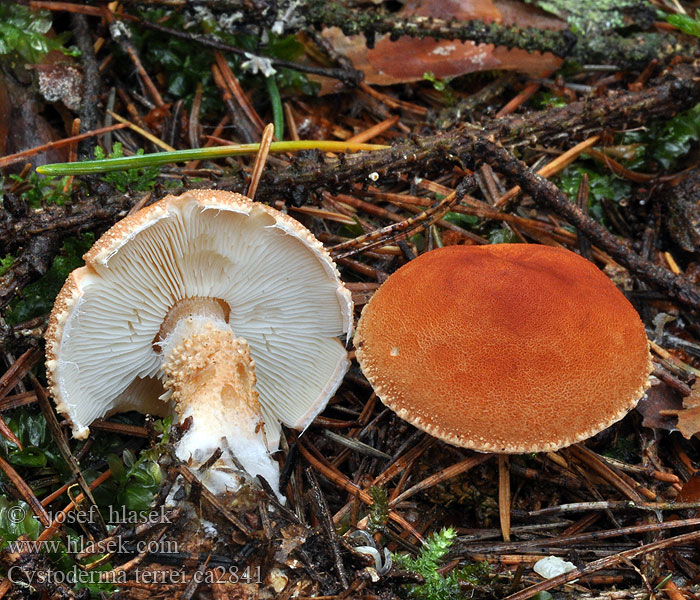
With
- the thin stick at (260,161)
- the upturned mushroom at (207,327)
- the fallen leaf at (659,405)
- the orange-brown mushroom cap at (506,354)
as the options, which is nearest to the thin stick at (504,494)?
the orange-brown mushroom cap at (506,354)

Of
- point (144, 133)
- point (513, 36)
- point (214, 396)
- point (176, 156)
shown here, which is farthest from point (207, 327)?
point (513, 36)

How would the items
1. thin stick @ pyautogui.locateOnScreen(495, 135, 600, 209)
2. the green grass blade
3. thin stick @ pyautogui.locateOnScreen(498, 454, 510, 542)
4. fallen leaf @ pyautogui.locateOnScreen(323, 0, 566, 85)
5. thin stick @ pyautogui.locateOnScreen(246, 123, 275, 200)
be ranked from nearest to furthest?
thin stick @ pyautogui.locateOnScreen(498, 454, 510, 542) < the green grass blade < thin stick @ pyautogui.locateOnScreen(246, 123, 275, 200) < thin stick @ pyautogui.locateOnScreen(495, 135, 600, 209) < fallen leaf @ pyautogui.locateOnScreen(323, 0, 566, 85)

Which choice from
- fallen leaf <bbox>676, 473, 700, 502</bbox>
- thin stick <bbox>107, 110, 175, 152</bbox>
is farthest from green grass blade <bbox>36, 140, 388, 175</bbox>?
fallen leaf <bbox>676, 473, 700, 502</bbox>

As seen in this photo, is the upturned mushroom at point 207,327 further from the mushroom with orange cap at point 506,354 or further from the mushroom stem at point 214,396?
the mushroom with orange cap at point 506,354

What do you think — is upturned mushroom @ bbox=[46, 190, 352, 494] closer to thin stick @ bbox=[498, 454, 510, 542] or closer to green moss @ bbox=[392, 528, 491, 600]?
green moss @ bbox=[392, 528, 491, 600]

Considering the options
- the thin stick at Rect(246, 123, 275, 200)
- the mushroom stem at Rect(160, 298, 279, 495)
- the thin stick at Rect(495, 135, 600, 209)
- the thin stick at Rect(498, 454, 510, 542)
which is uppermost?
the thin stick at Rect(246, 123, 275, 200)

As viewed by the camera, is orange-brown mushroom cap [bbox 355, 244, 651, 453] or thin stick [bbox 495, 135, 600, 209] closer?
orange-brown mushroom cap [bbox 355, 244, 651, 453]

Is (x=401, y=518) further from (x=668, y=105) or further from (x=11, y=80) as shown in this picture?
(x=11, y=80)

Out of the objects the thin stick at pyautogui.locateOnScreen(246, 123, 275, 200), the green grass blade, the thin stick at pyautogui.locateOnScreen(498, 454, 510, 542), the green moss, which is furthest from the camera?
the thin stick at pyautogui.locateOnScreen(246, 123, 275, 200)

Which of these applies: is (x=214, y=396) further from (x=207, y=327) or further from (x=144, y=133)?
(x=144, y=133)
